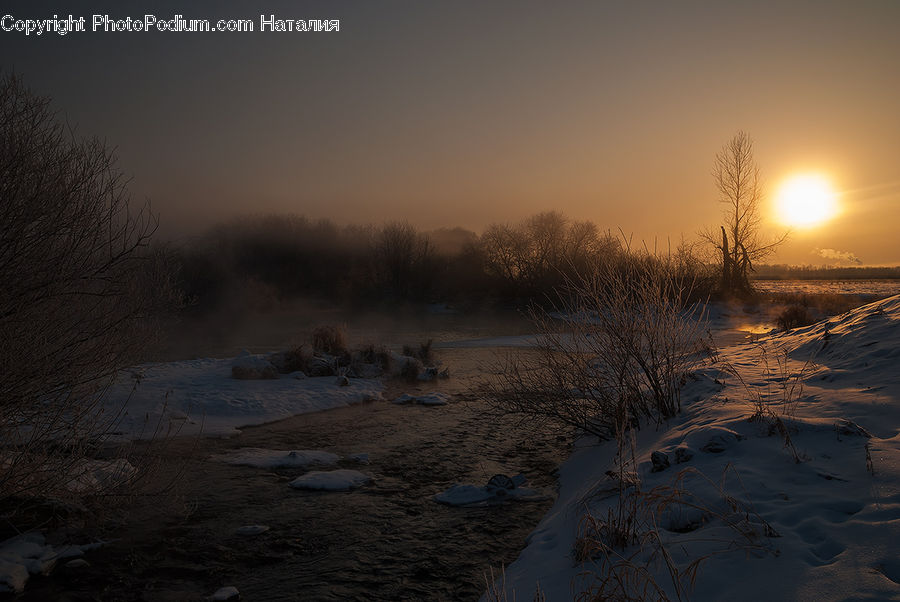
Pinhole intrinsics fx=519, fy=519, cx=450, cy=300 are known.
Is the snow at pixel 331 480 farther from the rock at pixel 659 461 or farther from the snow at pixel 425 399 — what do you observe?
the snow at pixel 425 399

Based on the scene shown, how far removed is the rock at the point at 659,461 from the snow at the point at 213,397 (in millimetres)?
7962

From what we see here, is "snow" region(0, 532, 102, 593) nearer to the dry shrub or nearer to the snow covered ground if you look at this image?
the snow covered ground

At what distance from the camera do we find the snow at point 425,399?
12.8 meters

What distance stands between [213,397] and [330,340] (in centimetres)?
562

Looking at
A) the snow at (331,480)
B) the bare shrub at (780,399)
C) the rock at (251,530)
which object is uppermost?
the bare shrub at (780,399)

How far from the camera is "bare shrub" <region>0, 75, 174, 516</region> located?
15.2ft

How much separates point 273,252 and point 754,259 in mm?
45712

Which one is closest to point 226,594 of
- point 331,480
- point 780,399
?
point 331,480

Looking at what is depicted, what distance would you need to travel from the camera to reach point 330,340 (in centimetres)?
1752

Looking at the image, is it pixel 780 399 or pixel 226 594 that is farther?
pixel 780 399

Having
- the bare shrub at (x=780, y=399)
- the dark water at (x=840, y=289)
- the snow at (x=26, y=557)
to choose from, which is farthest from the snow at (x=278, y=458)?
the dark water at (x=840, y=289)

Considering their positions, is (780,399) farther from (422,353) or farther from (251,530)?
(422,353)

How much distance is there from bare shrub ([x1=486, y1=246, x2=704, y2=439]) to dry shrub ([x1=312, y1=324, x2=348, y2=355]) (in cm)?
1051

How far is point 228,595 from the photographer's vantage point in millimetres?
4555
